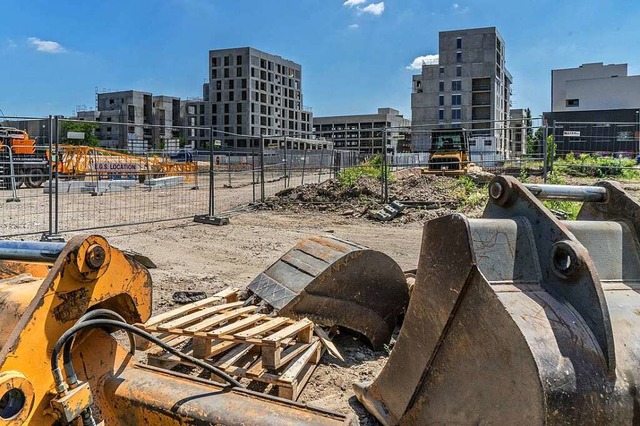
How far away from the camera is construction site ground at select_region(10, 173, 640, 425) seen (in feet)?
13.0

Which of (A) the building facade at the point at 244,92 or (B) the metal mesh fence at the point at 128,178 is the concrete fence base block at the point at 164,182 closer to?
(B) the metal mesh fence at the point at 128,178

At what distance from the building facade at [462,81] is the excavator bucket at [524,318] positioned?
256 feet

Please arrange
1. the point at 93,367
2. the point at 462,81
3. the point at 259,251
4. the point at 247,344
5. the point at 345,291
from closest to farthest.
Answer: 1. the point at 93,367
2. the point at 247,344
3. the point at 345,291
4. the point at 259,251
5. the point at 462,81

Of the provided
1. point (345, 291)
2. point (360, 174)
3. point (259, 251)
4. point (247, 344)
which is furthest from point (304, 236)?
point (360, 174)

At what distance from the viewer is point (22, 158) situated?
20.8 metres

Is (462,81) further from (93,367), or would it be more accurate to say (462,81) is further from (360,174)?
(93,367)

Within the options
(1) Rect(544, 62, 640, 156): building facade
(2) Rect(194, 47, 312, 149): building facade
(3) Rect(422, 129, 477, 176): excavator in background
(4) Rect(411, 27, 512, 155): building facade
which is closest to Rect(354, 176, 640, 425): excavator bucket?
(3) Rect(422, 129, 477, 176): excavator in background

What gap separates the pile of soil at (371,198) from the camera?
13.1 meters

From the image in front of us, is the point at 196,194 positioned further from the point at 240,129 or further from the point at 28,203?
the point at 240,129

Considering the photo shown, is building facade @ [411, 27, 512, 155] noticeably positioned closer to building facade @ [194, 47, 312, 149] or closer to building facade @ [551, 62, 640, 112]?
building facade @ [551, 62, 640, 112]

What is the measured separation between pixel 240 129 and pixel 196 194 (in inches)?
3297

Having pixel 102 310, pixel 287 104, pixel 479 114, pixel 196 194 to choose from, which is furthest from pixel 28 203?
pixel 287 104

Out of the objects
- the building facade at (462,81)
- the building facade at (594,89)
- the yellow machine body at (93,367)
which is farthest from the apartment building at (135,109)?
the yellow machine body at (93,367)

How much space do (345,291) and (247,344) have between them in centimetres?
92
